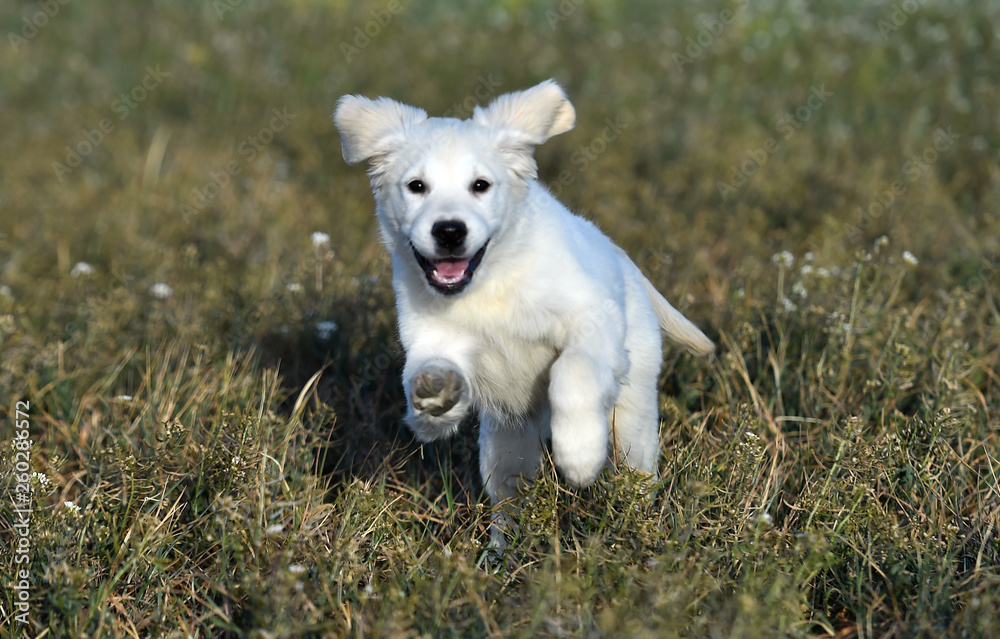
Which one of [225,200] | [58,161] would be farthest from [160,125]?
[225,200]

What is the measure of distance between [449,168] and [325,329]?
1.29m

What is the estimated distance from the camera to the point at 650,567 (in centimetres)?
238

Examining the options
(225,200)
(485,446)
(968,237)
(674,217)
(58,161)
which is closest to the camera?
(485,446)

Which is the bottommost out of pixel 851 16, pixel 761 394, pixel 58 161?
pixel 58 161

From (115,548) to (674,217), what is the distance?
3926 millimetres

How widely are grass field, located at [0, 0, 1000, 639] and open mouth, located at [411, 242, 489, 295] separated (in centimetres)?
62

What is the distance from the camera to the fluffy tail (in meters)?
3.32

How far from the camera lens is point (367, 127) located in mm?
3004

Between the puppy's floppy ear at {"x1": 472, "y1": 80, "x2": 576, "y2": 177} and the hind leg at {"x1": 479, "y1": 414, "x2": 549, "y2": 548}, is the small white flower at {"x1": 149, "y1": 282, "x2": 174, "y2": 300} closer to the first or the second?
the hind leg at {"x1": 479, "y1": 414, "x2": 549, "y2": 548}

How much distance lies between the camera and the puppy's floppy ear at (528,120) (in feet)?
9.68

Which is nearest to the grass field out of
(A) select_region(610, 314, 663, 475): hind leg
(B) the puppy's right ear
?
(A) select_region(610, 314, 663, 475): hind leg

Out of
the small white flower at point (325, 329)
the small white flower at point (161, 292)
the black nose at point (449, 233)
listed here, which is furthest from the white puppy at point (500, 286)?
the small white flower at point (161, 292)

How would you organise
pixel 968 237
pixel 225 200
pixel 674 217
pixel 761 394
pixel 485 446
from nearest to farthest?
pixel 485 446, pixel 761 394, pixel 968 237, pixel 674 217, pixel 225 200

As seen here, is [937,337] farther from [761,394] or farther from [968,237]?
[968,237]
